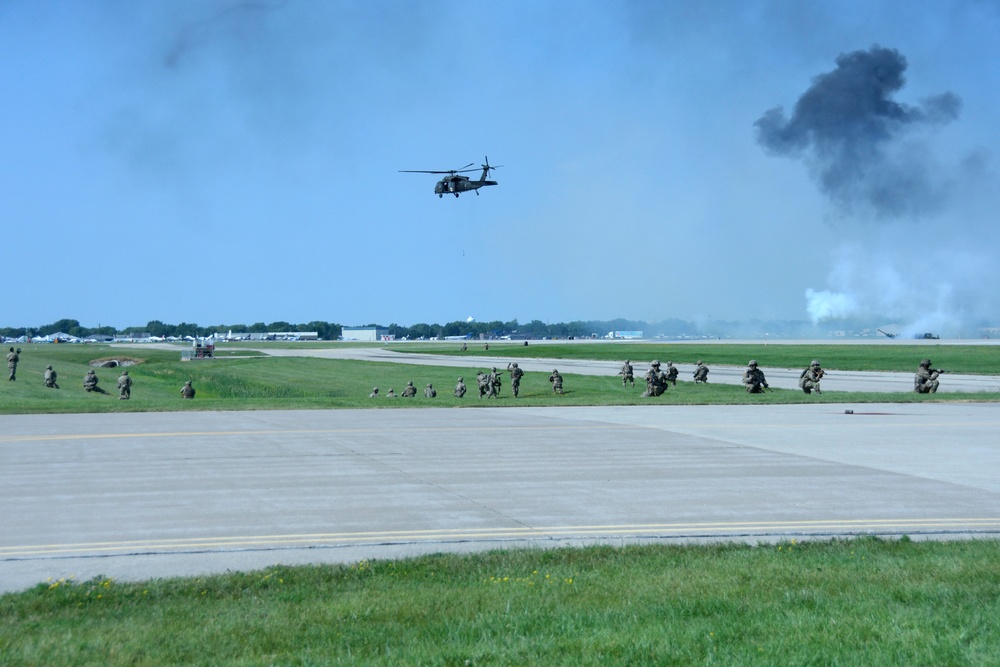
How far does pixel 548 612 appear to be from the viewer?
26.2 ft

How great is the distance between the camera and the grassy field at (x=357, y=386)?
33.3 m

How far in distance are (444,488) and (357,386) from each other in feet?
148

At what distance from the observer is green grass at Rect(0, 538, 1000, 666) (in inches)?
272

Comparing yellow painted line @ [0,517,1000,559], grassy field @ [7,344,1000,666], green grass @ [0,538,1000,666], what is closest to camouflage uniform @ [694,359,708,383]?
yellow painted line @ [0,517,1000,559]

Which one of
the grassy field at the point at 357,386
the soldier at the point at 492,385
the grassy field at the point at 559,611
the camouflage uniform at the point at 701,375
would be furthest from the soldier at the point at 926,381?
the grassy field at the point at 559,611

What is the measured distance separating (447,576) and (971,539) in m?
5.93

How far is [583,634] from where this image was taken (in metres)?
7.30

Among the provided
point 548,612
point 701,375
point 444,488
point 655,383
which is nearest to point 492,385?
point 655,383

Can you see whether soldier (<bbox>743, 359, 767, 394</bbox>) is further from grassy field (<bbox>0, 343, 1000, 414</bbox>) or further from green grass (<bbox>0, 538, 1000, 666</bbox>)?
green grass (<bbox>0, 538, 1000, 666</bbox>)

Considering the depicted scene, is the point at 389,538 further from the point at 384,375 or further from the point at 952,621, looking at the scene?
the point at 384,375

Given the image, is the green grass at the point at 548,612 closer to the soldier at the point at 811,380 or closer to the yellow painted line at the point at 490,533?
the yellow painted line at the point at 490,533

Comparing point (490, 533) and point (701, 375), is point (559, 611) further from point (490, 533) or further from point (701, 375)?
point (701, 375)

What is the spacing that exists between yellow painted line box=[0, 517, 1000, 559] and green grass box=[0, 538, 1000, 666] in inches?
55.3

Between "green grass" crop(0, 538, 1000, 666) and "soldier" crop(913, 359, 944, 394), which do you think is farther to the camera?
"soldier" crop(913, 359, 944, 394)
